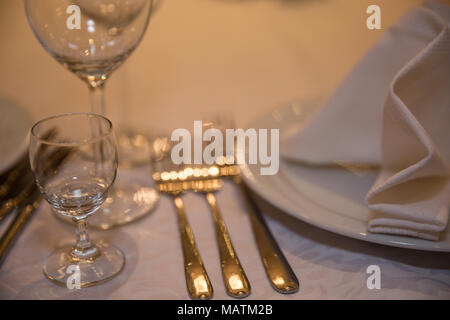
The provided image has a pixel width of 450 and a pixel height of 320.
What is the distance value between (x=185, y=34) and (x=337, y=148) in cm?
72

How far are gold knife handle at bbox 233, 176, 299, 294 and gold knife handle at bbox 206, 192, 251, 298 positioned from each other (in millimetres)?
33

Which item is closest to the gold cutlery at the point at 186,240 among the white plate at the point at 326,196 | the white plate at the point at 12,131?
the white plate at the point at 326,196

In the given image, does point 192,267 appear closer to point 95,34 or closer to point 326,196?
point 326,196

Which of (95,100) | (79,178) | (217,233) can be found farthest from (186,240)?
(95,100)

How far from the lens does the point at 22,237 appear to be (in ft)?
2.10

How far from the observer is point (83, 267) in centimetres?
59

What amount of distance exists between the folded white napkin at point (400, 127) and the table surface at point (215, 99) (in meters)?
0.06

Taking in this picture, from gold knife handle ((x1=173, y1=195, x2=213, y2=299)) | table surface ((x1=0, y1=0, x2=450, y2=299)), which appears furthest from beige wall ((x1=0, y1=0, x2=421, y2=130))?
gold knife handle ((x1=173, y1=195, x2=213, y2=299))

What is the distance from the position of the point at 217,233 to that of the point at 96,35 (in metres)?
0.33

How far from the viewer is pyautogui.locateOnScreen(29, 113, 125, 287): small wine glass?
53 cm

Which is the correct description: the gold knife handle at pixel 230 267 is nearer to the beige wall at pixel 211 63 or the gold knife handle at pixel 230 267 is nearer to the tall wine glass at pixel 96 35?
the tall wine glass at pixel 96 35

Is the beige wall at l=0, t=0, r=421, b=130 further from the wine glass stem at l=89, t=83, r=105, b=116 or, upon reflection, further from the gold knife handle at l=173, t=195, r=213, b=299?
the gold knife handle at l=173, t=195, r=213, b=299

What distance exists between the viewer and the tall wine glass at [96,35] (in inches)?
25.4

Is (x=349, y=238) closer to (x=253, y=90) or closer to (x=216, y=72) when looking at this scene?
(x=253, y=90)
